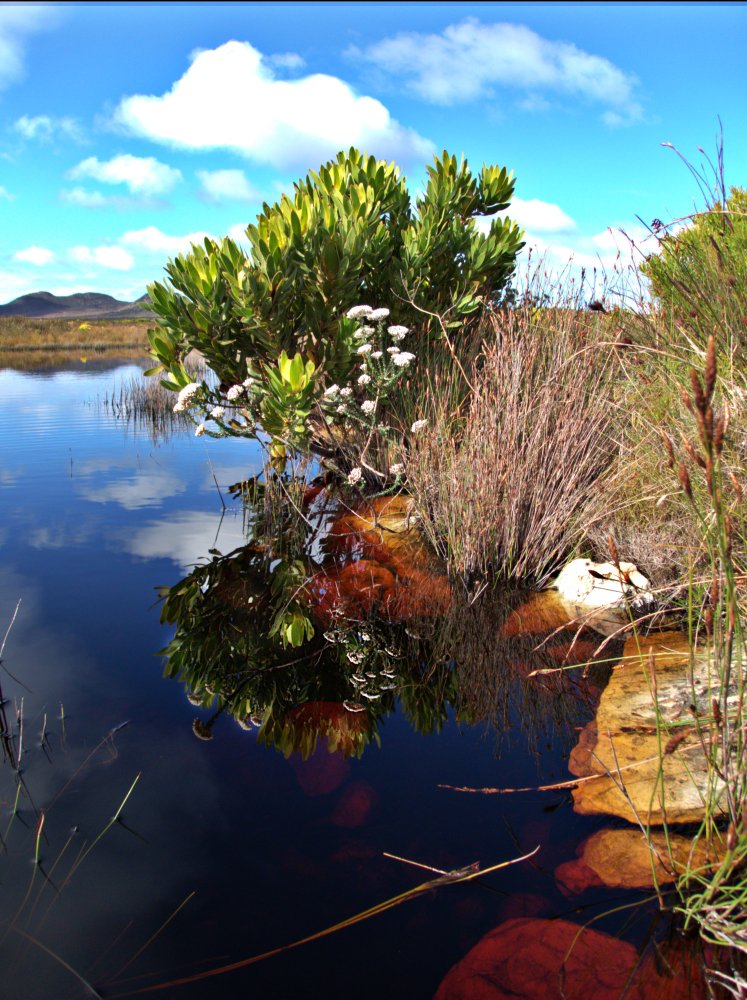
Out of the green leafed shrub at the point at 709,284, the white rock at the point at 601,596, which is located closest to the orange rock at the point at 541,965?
the white rock at the point at 601,596

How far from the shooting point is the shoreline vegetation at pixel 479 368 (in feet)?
13.2

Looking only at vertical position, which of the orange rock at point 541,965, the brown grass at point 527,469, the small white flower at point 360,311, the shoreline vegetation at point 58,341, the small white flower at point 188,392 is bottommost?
the orange rock at point 541,965

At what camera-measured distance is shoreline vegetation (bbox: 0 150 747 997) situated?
13.2 ft

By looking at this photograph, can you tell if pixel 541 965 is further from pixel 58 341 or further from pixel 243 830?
pixel 58 341

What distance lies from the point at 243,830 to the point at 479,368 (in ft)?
15.7

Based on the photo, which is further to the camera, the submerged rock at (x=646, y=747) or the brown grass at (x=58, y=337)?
the brown grass at (x=58, y=337)

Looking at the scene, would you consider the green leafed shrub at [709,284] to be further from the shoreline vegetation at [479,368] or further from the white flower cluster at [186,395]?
the white flower cluster at [186,395]

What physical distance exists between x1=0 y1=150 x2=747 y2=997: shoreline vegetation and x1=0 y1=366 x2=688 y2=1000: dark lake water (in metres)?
0.56

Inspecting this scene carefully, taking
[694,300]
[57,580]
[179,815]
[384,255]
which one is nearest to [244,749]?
[179,815]

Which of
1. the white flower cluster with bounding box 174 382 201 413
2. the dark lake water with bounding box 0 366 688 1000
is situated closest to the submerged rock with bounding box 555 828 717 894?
the dark lake water with bounding box 0 366 688 1000

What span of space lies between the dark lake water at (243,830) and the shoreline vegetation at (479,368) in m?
0.56

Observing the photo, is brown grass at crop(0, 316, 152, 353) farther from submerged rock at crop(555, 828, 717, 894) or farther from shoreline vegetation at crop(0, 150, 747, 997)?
submerged rock at crop(555, 828, 717, 894)

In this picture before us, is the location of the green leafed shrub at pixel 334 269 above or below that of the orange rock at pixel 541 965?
above

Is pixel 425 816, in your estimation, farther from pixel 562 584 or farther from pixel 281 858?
pixel 562 584
